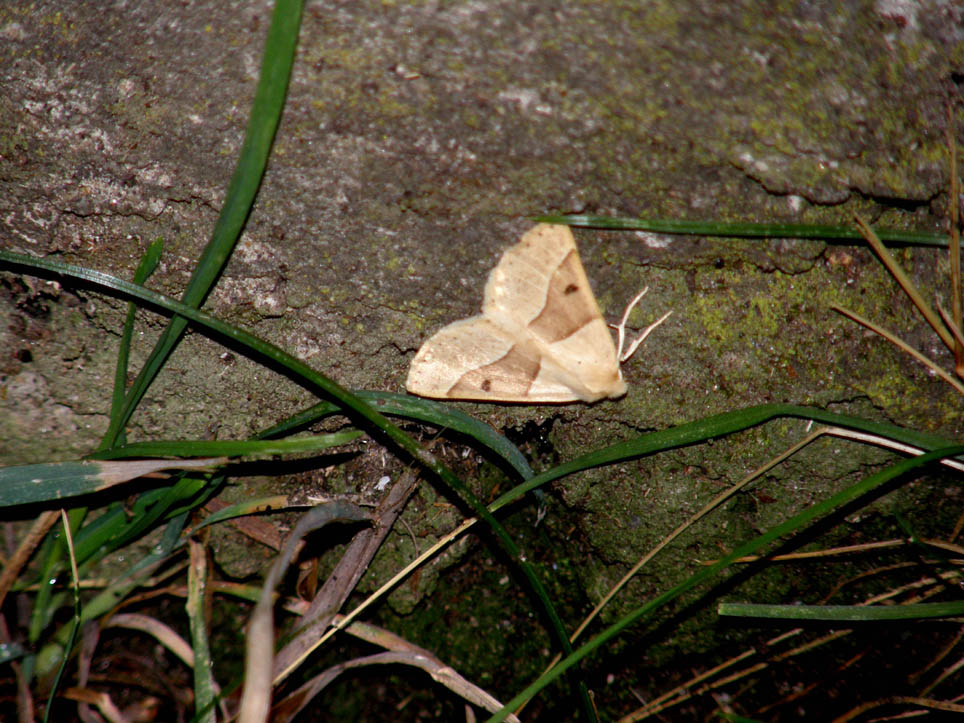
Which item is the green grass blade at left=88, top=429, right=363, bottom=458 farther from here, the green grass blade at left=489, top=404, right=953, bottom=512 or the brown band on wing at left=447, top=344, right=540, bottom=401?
the green grass blade at left=489, top=404, right=953, bottom=512

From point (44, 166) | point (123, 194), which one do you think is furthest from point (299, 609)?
point (44, 166)

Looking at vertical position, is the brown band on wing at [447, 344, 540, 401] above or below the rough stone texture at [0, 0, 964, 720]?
below

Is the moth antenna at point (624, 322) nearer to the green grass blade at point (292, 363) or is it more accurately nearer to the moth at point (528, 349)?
the moth at point (528, 349)

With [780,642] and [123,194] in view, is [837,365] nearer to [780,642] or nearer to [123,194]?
[780,642]

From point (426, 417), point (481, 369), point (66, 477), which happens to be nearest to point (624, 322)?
point (481, 369)

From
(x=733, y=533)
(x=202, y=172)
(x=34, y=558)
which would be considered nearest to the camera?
(x=202, y=172)

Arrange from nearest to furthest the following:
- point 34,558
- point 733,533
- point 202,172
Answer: point 202,172
point 733,533
point 34,558

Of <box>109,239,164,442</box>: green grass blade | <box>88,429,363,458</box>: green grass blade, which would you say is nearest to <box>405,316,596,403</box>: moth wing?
<box>88,429,363,458</box>: green grass blade
